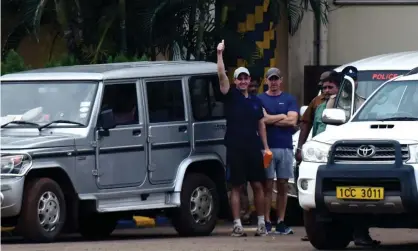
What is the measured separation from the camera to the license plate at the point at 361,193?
12.4 meters

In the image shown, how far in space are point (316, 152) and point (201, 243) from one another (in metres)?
1.93

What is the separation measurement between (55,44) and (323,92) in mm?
6695

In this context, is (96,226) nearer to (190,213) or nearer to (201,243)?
(190,213)

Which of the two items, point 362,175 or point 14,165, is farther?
point 14,165

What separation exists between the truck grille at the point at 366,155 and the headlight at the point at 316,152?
0.12 m

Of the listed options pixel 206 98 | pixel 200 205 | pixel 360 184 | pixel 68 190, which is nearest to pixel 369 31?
pixel 206 98

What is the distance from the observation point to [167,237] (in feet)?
51.9

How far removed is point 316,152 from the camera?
42.5 feet

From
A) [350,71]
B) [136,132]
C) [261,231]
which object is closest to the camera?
[136,132]

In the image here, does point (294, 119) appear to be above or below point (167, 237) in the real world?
above

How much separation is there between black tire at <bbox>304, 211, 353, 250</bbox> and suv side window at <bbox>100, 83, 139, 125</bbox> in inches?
114

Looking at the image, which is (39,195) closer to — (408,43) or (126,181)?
(126,181)

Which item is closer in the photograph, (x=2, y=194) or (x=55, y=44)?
(x=2, y=194)

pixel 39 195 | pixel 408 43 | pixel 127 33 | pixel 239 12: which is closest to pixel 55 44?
pixel 127 33
